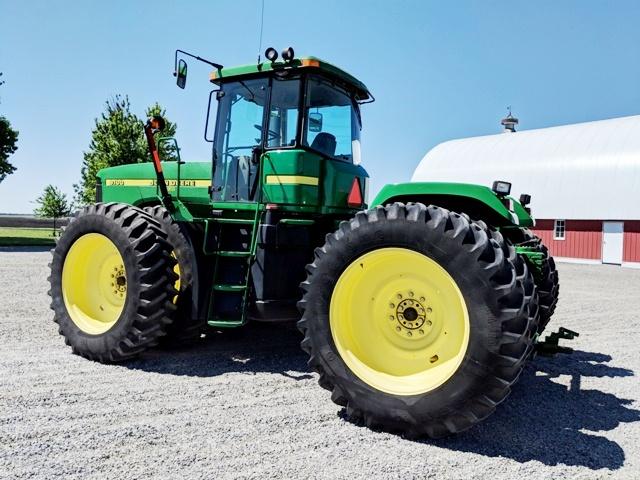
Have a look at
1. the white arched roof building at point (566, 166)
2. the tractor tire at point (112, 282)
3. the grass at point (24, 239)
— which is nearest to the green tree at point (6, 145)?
the grass at point (24, 239)

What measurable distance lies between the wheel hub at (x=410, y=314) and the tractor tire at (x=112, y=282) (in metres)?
2.27

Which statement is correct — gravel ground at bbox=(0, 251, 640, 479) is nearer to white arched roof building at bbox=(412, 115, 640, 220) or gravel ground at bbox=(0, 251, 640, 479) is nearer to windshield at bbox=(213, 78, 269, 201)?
windshield at bbox=(213, 78, 269, 201)

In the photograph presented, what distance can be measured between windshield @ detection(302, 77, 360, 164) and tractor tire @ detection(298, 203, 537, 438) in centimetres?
170

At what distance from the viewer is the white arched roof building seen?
2634 centimetres

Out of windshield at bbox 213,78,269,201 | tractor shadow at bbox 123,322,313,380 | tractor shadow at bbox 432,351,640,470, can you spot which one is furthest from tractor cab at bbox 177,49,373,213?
tractor shadow at bbox 432,351,640,470

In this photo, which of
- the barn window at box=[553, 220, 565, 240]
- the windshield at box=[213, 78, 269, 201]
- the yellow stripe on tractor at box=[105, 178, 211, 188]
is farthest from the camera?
the barn window at box=[553, 220, 565, 240]

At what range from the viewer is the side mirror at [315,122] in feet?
17.7

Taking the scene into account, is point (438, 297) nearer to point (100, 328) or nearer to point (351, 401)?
point (351, 401)

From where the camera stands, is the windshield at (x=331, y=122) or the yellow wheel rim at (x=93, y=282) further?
the yellow wheel rim at (x=93, y=282)

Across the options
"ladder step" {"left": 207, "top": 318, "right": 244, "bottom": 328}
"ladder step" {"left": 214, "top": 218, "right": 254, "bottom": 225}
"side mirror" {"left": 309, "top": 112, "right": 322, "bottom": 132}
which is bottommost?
"ladder step" {"left": 207, "top": 318, "right": 244, "bottom": 328}

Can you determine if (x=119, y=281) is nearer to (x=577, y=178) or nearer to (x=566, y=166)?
(x=577, y=178)

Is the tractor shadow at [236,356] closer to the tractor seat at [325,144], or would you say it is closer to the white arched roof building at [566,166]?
the tractor seat at [325,144]

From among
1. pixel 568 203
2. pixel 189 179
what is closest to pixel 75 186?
pixel 568 203

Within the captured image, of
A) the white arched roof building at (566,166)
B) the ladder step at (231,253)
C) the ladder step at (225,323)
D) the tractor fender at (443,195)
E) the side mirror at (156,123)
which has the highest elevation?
the white arched roof building at (566,166)
